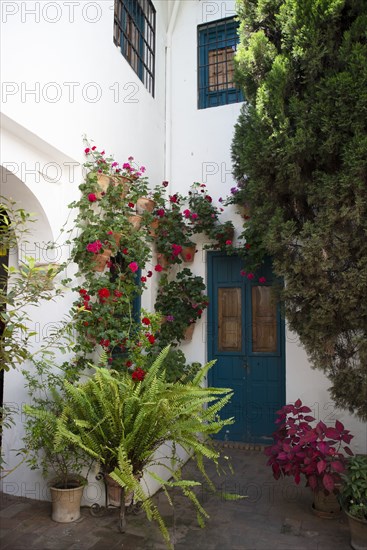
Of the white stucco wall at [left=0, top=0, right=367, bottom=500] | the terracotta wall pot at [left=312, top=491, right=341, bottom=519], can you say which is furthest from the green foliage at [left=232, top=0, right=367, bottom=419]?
the white stucco wall at [left=0, top=0, right=367, bottom=500]

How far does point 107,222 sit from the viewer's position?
4.09 m

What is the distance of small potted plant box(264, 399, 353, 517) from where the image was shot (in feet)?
11.7

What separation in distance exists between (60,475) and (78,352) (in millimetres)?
1016

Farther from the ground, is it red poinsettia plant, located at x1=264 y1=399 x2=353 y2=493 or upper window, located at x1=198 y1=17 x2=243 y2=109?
upper window, located at x1=198 y1=17 x2=243 y2=109

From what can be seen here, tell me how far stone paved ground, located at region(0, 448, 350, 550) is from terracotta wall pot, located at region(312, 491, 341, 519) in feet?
0.15

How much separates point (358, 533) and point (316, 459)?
563mm

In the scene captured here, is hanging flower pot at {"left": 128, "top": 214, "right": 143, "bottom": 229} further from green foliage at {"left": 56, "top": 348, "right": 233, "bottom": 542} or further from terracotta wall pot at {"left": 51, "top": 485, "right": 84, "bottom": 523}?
terracotta wall pot at {"left": 51, "top": 485, "right": 84, "bottom": 523}

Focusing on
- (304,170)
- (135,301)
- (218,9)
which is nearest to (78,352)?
(135,301)

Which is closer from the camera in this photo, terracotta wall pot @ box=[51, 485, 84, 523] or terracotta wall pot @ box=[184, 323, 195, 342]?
terracotta wall pot @ box=[51, 485, 84, 523]

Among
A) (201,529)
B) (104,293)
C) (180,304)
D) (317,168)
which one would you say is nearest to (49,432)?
(104,293)

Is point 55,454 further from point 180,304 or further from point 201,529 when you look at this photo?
point 180,304

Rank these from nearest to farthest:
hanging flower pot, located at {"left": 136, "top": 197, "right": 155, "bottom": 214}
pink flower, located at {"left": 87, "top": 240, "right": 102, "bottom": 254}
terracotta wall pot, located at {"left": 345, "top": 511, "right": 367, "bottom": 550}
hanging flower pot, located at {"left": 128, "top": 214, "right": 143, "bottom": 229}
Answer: terracotta wall pot, located at {"left": 345, "top": 511, "right": 367, "bottom": 550} < pink flower, located at {"left": 87, "top": 240, "right": 102, "bottom": 254} < hanging flower pot, located at {"left": 128, "top": 214, "right": 143, "bottom": 229} < hanging flower pot, located at {"left": 136, "top": 197, "right": 155, "bottom": 214}

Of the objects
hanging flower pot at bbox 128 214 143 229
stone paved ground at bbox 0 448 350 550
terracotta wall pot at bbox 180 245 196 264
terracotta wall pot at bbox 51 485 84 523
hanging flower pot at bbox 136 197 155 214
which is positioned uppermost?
hanging flower pot at bbox 136 197 155 214

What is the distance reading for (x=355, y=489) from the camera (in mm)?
3326
